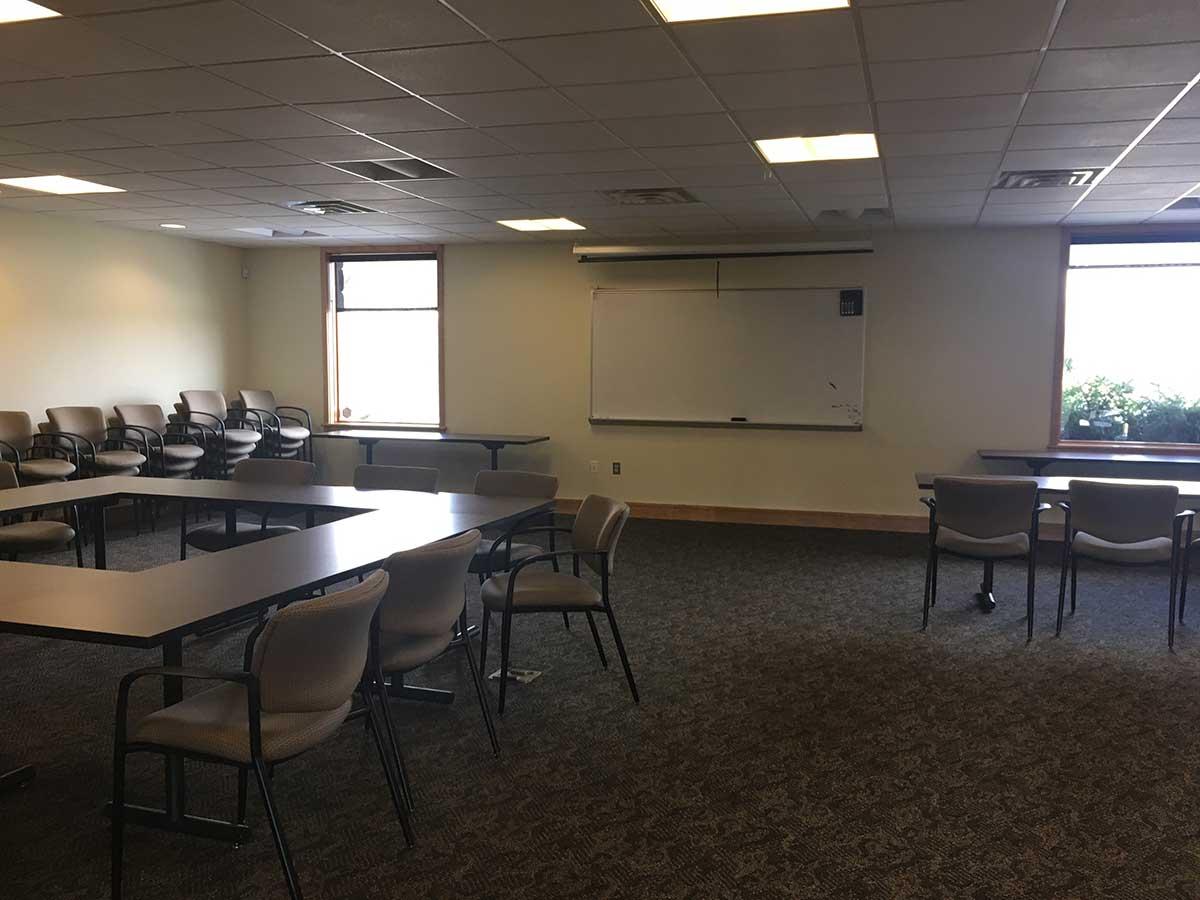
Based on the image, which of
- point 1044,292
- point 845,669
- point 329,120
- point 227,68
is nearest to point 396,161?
point 329,120

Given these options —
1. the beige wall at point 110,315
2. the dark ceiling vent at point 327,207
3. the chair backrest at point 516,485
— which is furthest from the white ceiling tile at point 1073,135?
the beige wall at point 110,315

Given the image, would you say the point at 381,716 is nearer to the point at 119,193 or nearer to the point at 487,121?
the point at 487,121

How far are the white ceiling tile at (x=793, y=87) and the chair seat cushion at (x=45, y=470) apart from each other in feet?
18.0

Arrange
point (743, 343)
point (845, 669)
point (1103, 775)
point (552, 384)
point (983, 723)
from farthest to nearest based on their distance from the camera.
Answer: point (552, 384) → point (743, 343) → point (845, 669) → point (983, 723) → point (1103, 775)

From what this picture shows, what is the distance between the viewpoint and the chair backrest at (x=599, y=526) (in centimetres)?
378

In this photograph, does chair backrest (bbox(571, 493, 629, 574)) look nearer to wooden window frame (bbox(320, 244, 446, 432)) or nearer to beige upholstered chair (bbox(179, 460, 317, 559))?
beige upholstered chair (bbox(179, 460, 317, 559))

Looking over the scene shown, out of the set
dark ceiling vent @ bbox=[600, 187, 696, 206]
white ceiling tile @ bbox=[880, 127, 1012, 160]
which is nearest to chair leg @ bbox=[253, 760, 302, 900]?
white ceiling tile @ bbox=[880, 127, 1012, 160]

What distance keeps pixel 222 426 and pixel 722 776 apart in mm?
6637

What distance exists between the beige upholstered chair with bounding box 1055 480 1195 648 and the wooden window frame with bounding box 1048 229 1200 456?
2792 millimetres

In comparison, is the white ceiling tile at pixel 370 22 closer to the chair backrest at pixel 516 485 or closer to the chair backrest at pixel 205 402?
the chair backrest at pixel 516 485

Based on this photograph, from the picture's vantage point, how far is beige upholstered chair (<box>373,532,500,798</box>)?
9.14 ft

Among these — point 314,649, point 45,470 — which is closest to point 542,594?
point 314,649

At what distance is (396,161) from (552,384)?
→ 11.9 ft

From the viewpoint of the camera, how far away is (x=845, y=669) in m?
4.17
